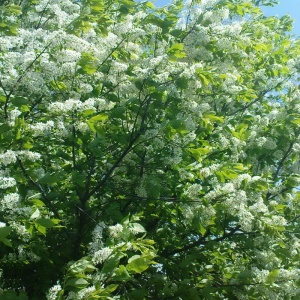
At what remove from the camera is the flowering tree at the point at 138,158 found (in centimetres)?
461

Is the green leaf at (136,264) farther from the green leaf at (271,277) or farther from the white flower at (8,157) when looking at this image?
the green leaf at (271,277)

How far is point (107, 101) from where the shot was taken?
18.2ft

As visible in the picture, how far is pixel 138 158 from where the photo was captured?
18.3 feet

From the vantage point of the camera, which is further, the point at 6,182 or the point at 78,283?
the point at 6,182

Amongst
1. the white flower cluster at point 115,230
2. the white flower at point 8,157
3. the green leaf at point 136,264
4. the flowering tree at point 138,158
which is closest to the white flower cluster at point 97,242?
the flowering tree at point 138,158

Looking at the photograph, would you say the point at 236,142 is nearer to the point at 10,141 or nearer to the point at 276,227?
the point at 276,227

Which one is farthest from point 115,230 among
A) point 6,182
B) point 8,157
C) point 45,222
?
point 8,157

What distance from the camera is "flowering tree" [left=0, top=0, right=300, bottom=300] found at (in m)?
4.61

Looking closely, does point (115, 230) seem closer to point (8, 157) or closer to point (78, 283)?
point (78, 283)

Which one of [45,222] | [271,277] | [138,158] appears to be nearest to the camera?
[45,222]

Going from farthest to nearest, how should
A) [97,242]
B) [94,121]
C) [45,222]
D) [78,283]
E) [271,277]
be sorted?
[271,277]
[94,121]
[97,242]
[45,222]
[78,283]

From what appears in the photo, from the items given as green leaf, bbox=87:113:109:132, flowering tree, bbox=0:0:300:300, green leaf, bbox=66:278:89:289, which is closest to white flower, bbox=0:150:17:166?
flowering tree, bbox=0:0:300:300

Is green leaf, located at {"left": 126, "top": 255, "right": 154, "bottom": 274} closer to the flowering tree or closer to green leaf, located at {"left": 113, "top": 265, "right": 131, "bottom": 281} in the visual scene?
green leaf, located at {"left": 113, "top": 265, "right": 131, "bottom": 281}

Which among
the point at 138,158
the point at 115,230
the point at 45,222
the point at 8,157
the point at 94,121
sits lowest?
the point at 138,158
